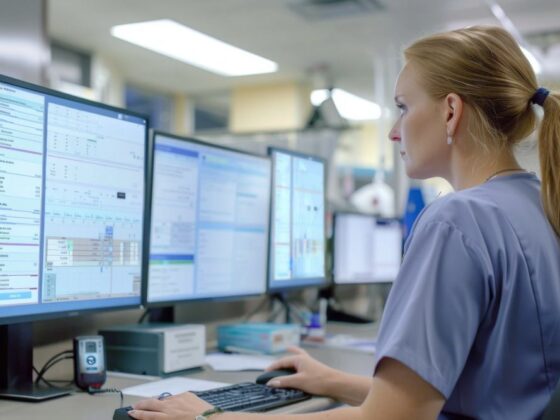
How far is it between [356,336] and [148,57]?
5.05 metres

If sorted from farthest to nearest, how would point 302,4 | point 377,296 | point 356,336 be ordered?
1. point 302,4
2. point 377,296
3. point 356,336

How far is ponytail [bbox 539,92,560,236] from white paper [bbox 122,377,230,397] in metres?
0.67

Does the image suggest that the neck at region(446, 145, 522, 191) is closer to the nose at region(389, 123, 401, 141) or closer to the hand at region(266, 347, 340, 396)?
the nose at region(389, 123, 401, 141)

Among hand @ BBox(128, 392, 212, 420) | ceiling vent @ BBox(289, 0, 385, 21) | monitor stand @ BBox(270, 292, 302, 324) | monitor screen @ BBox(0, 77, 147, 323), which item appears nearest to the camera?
hand @ BBox(128, 392, 212, 420)

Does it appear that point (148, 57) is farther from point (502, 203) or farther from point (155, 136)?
point (502, 203)

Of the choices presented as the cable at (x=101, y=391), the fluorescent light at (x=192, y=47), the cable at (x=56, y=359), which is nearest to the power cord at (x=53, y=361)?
the cable at (x=56, y=359)

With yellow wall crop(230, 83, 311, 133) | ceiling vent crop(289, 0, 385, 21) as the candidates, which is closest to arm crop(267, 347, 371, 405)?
ceiling vent crop(289, 0, 385, 21)

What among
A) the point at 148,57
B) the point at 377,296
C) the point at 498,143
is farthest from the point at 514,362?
the point at 148,57

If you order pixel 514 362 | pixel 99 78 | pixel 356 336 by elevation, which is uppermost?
pixel 99 78

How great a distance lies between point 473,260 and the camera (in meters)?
0.85

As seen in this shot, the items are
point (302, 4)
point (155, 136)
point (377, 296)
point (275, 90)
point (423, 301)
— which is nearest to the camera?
point (423, 301)

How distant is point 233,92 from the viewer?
777cm

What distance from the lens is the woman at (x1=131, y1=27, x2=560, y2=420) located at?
83 cm

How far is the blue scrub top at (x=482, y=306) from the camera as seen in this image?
836 mm
